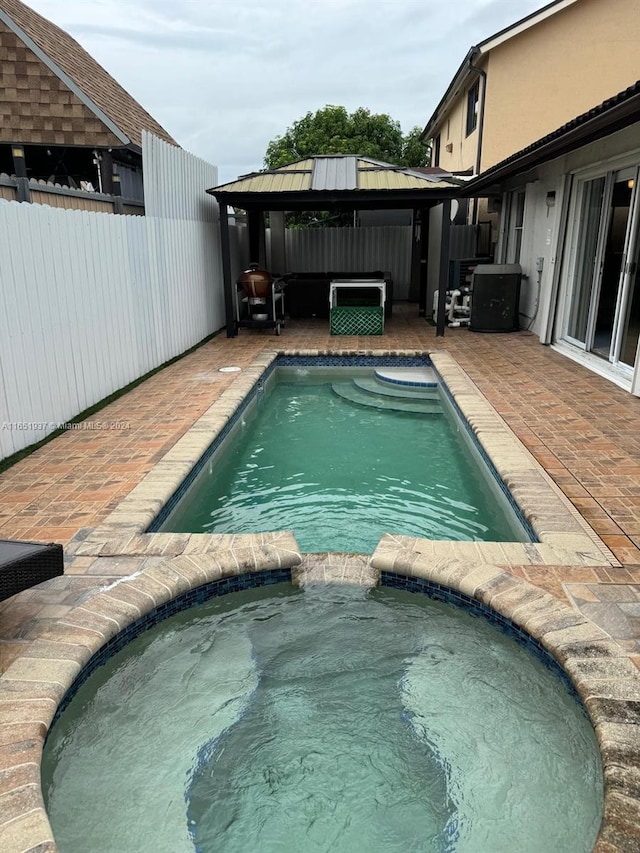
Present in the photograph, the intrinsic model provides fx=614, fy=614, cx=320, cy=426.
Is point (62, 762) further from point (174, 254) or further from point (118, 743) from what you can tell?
point (174, 254)

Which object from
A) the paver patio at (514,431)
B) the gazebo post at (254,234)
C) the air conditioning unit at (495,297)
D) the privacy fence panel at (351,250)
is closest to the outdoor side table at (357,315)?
the air conditioning unit at (495,297)

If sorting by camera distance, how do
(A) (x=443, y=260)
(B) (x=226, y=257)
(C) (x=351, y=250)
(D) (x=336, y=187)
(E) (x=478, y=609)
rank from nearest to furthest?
(E) (x=478, y=609) < (D) (x=336, y=187) < (A) (x=443, y=260) < (B) (x=226, y=257) < (C) (x=351, y=250)

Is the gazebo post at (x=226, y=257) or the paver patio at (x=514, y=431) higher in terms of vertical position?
the gazebo post at (x=226, y=257)

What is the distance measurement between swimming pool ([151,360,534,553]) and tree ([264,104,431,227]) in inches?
968

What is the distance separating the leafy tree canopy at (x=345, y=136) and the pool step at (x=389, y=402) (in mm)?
25475

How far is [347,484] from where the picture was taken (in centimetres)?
525

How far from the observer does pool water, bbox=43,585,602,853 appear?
212 centimetres

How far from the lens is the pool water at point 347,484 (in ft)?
14.5

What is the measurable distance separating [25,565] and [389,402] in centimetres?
560

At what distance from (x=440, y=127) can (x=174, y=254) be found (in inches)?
663

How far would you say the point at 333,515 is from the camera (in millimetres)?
4641

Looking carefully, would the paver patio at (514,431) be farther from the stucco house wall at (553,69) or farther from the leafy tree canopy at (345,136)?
the leafy tree canopy at (345,136)

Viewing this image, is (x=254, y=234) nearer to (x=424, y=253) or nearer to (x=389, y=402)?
(x=424, y=253)

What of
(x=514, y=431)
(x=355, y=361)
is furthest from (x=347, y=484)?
(x=355, y=361)
